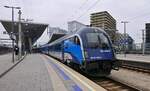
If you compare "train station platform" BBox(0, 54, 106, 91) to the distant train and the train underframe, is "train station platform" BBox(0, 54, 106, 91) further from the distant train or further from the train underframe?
the distant train

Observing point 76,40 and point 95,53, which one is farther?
point 76,40

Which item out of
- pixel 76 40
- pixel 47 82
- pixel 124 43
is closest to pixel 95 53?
pixel 76 40

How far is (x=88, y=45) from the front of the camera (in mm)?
16469

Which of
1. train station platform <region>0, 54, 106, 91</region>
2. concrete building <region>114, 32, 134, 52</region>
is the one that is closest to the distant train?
train station platform <region>0, 54, 106, 91</region>

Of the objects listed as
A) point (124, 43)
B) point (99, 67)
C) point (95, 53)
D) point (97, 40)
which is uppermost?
point (124, 43)

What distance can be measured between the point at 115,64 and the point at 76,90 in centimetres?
616

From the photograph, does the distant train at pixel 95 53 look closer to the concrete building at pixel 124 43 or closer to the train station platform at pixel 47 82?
the train station platform at pixel 47 82

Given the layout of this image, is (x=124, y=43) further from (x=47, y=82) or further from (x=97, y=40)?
(x=47, y=82)

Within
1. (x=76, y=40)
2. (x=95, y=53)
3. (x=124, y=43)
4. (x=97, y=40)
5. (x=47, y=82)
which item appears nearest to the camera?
(x=47, y=82)

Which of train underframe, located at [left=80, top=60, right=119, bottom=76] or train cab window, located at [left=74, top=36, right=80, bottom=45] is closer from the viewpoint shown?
train underframe, located at [left=80, top=60, right=119, bottom=76]

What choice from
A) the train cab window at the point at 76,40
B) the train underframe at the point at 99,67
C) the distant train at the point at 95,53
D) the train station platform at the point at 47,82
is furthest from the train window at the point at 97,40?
the train station platform at the point at 47,82

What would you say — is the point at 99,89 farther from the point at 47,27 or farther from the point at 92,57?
the point at 47,27

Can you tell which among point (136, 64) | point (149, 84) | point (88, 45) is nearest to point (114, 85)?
point (149, 84)

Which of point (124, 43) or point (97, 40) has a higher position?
point (124, 43)
